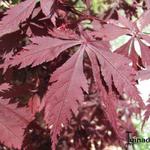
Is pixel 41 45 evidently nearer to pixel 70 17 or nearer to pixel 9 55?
pixel 9 55

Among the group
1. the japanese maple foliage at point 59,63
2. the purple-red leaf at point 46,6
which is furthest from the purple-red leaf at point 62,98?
the purple-red leaf at point 46,6

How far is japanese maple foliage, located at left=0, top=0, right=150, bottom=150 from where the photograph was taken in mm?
892

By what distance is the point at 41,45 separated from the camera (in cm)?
95

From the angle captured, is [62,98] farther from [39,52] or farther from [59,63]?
[59,63]

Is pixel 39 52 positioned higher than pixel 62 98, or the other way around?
pixel 39 52

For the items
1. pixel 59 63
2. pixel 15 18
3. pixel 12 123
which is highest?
pixel 15 18

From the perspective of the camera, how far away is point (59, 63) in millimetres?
1151

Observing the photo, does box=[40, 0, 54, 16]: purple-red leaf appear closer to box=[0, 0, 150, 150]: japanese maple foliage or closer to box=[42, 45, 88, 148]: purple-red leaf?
box=[0, 0, 150, 150]: japanese maple foliage

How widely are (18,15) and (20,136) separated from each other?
1.10 ft

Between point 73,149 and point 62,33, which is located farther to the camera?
point 73,149

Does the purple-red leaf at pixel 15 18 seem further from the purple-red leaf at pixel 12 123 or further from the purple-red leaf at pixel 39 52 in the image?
the purple-red leaf at pixel 12 123

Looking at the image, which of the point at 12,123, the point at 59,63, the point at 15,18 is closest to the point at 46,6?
the point at 15,18

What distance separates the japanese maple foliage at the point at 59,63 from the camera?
892 mm

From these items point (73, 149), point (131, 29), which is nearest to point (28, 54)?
point (131, 29)
